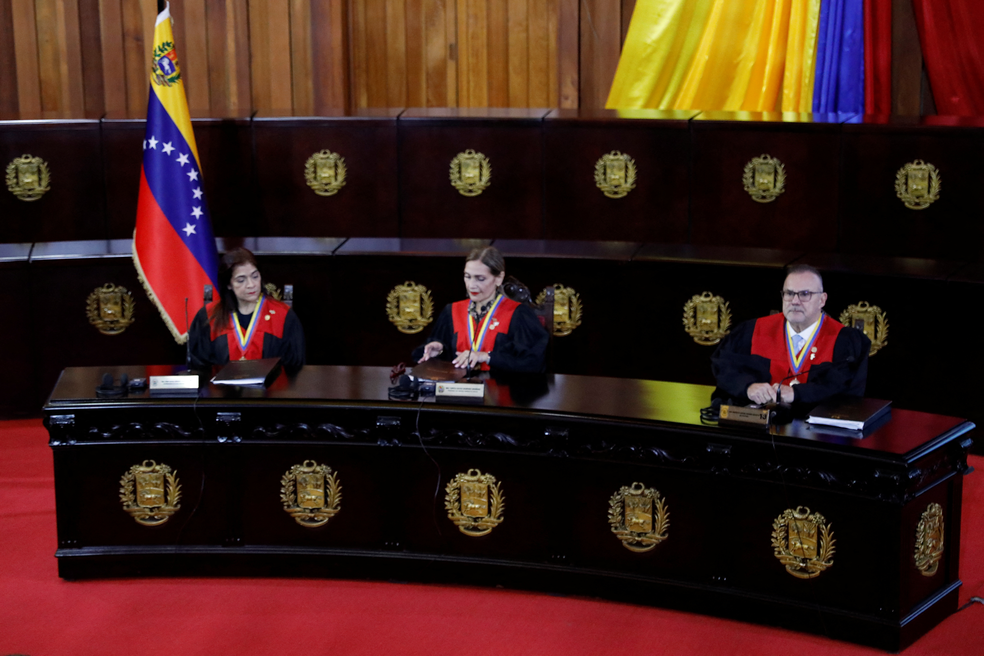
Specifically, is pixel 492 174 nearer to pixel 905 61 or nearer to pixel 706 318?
pixel 706 318

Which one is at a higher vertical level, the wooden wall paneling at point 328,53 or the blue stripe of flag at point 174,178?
the wooden wall paneling at point 328,53

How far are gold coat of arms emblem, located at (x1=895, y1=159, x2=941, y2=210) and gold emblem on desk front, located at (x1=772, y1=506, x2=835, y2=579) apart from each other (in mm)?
2283

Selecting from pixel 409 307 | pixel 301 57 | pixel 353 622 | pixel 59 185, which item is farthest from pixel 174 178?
pixel 353 622

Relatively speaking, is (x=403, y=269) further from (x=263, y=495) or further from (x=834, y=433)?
(x=834, y=433)

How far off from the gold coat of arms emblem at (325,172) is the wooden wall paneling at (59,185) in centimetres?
109

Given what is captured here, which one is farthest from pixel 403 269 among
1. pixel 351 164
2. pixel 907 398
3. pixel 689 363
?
pixel 907 398

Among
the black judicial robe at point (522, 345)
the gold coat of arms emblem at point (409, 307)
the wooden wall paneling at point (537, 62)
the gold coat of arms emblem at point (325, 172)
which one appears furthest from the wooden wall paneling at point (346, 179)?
the black judicial robe at point (522, 345)

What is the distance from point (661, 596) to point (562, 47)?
3844 millimetres

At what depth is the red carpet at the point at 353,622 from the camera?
3.77 m

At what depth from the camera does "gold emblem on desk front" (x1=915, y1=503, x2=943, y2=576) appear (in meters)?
3.74

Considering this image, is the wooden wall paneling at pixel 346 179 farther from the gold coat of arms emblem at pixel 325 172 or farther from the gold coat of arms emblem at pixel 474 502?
the gold coat of arms emblem at pixel 474 502

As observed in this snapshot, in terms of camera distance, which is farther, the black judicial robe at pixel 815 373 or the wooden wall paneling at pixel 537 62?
the wooden wall paneling at pixel 537 62

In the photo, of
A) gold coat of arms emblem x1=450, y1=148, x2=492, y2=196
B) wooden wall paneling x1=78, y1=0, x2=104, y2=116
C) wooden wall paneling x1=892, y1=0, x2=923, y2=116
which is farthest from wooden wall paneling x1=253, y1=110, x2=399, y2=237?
wooden wall paneling x1=892, y1=0, x2=923, y2=116

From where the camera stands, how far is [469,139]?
6172 mm
